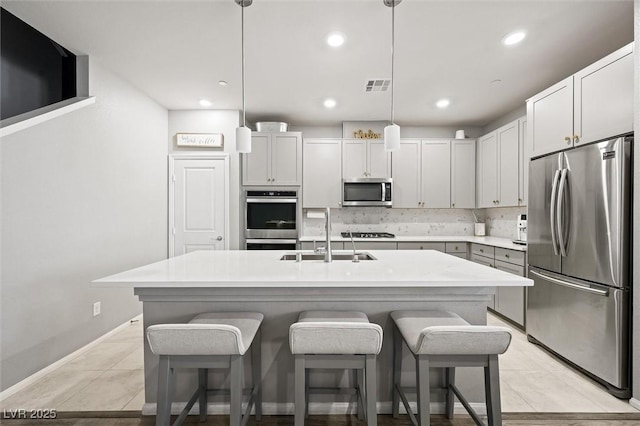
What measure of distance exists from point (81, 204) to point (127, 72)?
139 centimetres

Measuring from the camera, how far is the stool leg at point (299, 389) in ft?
4.73

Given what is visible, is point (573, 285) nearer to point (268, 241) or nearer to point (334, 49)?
point (334, 49)

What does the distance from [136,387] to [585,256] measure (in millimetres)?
3342

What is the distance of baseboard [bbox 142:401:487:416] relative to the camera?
6.27 ft

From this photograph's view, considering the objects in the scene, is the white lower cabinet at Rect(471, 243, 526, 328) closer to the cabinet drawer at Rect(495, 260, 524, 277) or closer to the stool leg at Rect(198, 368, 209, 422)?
the cabinet drawer at Rect(495, 260, 524, 277)

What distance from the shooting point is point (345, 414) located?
1.93 m

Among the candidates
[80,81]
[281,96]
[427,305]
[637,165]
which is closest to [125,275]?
[427,305]

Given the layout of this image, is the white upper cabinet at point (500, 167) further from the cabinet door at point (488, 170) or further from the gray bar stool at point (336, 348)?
the gray bar stool at point (336, 348)

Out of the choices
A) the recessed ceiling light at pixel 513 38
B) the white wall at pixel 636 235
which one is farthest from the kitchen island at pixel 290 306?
the recessed ceiling light at pixel 513 38

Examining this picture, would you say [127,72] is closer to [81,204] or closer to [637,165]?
[81,204]

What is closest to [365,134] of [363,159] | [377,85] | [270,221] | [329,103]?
[363,159]

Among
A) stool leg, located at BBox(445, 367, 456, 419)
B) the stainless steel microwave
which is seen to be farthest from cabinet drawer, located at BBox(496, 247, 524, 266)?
stool leg, located at BBox(445, 367, 456, 419)

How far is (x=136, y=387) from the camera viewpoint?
7.36 feet

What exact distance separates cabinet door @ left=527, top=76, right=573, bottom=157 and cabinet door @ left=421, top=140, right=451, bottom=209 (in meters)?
1.67
